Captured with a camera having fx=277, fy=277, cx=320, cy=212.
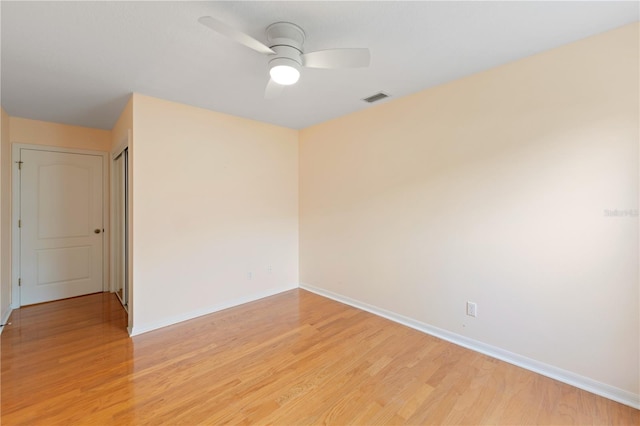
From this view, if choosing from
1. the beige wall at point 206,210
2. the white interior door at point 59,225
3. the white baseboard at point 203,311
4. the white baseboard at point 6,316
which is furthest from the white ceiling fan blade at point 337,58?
the white baseboard at point 6,316

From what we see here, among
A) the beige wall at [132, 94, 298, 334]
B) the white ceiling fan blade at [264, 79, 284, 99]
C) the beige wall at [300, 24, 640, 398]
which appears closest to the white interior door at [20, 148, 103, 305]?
the beige wall at [132, 94, 298, 334]

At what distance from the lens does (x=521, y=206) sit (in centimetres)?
216

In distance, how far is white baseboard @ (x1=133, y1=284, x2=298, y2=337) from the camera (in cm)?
274

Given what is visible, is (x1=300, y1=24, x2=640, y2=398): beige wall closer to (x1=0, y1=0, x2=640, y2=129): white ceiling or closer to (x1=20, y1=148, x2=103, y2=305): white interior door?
(x1=0, y1=0, x2=640, y2=129): white ceiling

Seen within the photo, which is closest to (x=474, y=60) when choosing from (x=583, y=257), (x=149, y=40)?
(x=583, y=257)

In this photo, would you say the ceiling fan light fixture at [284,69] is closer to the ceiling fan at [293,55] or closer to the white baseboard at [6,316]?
the ceiling fan at [293,55]

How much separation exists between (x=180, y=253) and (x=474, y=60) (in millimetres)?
3299

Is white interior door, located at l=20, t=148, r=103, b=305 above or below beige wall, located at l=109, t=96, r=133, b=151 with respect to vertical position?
below

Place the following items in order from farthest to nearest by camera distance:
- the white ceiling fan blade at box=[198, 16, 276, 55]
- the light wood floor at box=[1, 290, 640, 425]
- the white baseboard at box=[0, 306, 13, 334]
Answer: the white baseboard at box=[0, 306, 13, 334], the light wood floor at box=[1, 290, 640, 425], the white ceiling fan blade at box=[198, 16, 276, 55]

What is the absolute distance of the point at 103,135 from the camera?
12.9 ft

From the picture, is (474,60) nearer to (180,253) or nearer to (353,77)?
(353,77)

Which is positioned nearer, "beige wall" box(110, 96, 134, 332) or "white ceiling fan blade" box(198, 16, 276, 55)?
"white ceiling fan blade" box(198, 16, 276, 55)

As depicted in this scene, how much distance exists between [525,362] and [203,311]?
312cm

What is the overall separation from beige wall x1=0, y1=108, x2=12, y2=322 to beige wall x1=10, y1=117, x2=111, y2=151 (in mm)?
172
